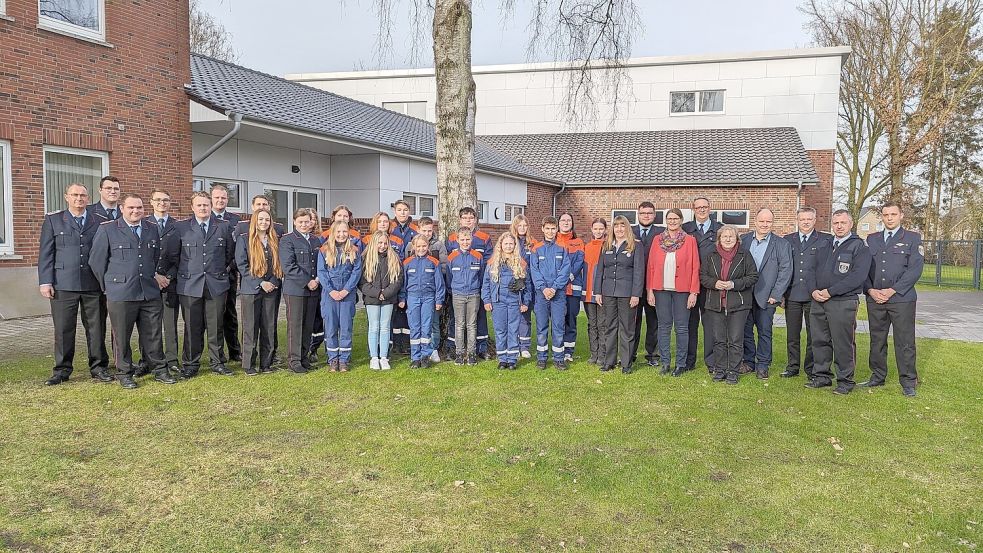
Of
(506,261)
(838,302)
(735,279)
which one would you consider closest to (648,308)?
(735,279)

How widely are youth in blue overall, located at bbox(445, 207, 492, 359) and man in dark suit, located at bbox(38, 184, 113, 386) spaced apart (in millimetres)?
3828

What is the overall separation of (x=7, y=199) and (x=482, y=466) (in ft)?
30.7

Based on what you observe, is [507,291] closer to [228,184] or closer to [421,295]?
[421,295]

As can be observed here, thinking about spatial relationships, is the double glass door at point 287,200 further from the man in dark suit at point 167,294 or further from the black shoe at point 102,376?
the black shoe at point 102,376

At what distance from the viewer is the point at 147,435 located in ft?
17.3

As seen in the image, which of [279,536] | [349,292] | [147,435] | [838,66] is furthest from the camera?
[838,66]

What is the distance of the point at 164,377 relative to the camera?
6.89 m

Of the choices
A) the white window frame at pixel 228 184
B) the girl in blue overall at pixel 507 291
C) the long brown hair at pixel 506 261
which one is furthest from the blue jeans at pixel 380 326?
the white window frame at pixel 228 184

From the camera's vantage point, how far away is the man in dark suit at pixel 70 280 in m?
6.66

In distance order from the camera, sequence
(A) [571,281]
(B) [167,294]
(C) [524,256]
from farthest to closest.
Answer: (A) [571,281] → (C) [524,256] → (B) [167,294]

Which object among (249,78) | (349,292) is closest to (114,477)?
(349,292)

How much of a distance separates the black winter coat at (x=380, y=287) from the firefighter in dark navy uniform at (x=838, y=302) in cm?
462

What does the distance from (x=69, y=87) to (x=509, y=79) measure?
2172 cm

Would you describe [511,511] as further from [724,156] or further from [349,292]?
[724,156]
